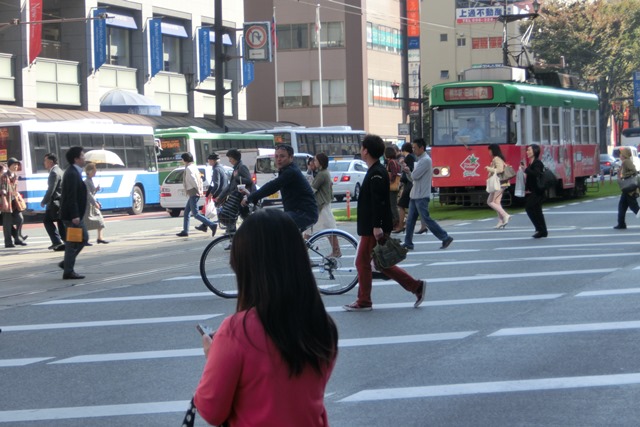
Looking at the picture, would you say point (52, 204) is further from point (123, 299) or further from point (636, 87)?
point (636, 87)

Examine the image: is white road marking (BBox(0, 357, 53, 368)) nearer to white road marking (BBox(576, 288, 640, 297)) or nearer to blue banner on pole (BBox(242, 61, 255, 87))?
white road marking (BBox(576, 288, 640, 297))

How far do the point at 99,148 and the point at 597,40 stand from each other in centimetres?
4023

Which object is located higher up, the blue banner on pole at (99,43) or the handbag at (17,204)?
the blue banner on pole at (99,43)

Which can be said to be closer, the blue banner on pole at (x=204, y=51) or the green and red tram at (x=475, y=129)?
the green and red tram at (x=475, y=129)

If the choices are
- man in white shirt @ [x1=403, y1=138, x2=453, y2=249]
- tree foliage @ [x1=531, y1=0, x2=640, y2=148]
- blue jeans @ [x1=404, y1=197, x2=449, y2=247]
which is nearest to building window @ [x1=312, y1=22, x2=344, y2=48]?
tree foliage @ [x1=531, y1=0, x2=640, y2=148]

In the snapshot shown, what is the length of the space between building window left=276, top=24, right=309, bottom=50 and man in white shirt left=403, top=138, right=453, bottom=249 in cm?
6130

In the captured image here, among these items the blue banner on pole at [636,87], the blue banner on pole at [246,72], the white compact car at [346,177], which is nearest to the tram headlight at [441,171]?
the white compact car at [346,177]

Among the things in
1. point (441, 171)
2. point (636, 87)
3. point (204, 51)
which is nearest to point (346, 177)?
point (441, 171)

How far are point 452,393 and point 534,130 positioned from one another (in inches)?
966

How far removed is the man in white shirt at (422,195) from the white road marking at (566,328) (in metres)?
7.84

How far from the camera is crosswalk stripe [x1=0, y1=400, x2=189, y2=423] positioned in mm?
7335

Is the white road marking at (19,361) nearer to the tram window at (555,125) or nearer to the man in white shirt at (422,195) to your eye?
the man in white shirt at (422,195)

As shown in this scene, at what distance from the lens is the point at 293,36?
261ft

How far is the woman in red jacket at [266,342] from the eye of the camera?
129 inches
